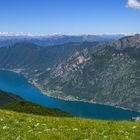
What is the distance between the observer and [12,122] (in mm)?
32219

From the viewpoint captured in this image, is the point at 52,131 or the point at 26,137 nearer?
the point at 26,137

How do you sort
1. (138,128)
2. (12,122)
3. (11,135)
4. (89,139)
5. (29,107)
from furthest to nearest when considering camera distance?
(29,107) < (12,122) < (138,128) < (11,135) < (89,139)

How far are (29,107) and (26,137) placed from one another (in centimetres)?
8240

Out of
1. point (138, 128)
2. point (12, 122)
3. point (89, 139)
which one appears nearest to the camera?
point (89, 139)

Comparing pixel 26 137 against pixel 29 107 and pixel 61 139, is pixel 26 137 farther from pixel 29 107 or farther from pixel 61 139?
pixel 29 107

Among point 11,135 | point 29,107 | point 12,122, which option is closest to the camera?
point 11,135

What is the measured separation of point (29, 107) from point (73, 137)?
83.2 m

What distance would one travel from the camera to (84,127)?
2988 centimetres

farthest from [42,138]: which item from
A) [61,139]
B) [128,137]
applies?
[128,137]

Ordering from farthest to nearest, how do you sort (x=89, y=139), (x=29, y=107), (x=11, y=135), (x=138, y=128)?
1. (x=29, y=107)
2. (x=138, y=128)
3. (x=11, y=135)
4. (x=89, y=139)

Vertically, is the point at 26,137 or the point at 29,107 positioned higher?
the point at 26,137

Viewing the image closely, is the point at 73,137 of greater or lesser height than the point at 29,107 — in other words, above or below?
above

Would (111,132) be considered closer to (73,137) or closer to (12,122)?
(73,137)

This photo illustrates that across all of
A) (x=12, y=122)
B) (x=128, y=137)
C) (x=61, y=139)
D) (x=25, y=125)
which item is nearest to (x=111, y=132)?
(x=128, y=137)
